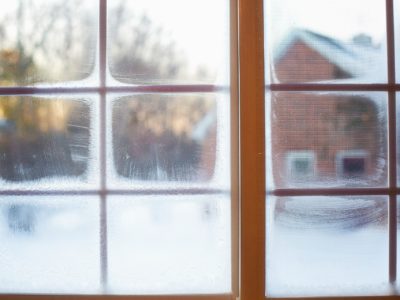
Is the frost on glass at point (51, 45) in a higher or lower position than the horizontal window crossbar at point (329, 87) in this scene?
higher

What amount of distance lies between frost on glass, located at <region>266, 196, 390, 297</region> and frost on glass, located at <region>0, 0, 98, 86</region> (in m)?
0.80

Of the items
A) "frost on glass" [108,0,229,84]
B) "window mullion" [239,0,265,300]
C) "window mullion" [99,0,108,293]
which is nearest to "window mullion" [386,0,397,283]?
"window mullion" [239,0,265,300]

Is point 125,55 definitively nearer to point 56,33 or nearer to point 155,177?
point 56,33

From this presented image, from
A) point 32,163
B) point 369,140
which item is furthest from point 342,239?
point 32,163

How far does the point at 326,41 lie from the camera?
4.09 ft

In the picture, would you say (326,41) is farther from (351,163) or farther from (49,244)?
(49,244)

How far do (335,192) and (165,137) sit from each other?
1.96 ft

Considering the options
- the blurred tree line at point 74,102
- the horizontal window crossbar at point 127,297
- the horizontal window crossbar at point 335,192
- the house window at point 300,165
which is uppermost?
the blurred tree line at point 74,102

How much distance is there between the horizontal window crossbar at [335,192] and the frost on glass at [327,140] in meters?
0.02

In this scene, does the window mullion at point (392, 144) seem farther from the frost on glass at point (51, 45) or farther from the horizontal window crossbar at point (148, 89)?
the frost on glass at point (51, 45)

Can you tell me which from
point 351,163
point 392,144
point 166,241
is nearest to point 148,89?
point 166,241

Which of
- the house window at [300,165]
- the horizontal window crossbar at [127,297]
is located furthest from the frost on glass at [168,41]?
the horizontal window crossbar at [127,297]

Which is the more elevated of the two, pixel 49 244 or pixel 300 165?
pixel 300 165

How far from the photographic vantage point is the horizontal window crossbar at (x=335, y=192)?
124 cm
